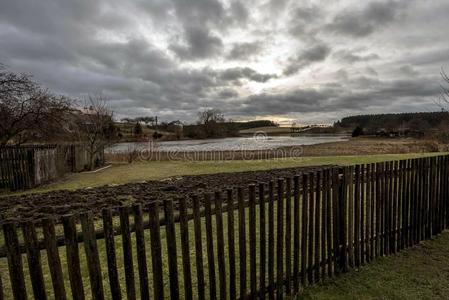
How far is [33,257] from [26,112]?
14.4 m

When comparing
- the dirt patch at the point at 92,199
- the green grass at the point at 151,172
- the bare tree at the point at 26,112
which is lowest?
the green grass at the point at 151,172

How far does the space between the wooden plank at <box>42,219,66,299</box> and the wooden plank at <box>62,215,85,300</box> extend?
8 centimetres

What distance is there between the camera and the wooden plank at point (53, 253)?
2408 mm

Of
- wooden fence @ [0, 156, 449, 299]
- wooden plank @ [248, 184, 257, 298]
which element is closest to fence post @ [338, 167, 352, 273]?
wooden fence @ [0, 156, 449, 299]

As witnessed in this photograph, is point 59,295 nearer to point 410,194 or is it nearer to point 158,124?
point 410,194

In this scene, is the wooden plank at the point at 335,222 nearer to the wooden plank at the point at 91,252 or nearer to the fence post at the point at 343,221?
the fence post at the point at 343,221

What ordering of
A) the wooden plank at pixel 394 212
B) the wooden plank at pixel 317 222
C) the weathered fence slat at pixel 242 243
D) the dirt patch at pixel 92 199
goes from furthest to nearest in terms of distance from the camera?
the dirt patch at pixel 92 199
the wooden plank at pixel 394 212
the wooden plank at pixel 317 222
the weathered fence slat at pixel 242 243

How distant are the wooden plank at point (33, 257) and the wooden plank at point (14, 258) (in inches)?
2.8

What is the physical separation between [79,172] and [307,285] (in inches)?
715

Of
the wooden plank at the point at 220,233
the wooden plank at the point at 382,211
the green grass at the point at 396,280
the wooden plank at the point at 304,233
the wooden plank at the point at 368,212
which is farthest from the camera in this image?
the wooden plank at the point at 382,211

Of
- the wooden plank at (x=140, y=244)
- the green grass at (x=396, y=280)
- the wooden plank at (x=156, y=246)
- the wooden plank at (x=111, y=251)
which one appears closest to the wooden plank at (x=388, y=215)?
the green grass at (x=396, y=280)

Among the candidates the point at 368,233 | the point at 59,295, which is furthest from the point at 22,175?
the point at 368,233

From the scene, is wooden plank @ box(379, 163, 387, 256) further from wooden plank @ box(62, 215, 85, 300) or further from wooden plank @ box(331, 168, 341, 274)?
wooden plank @ box(62, 215, 85, 300)

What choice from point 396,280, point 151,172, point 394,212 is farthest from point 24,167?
point 396,280
